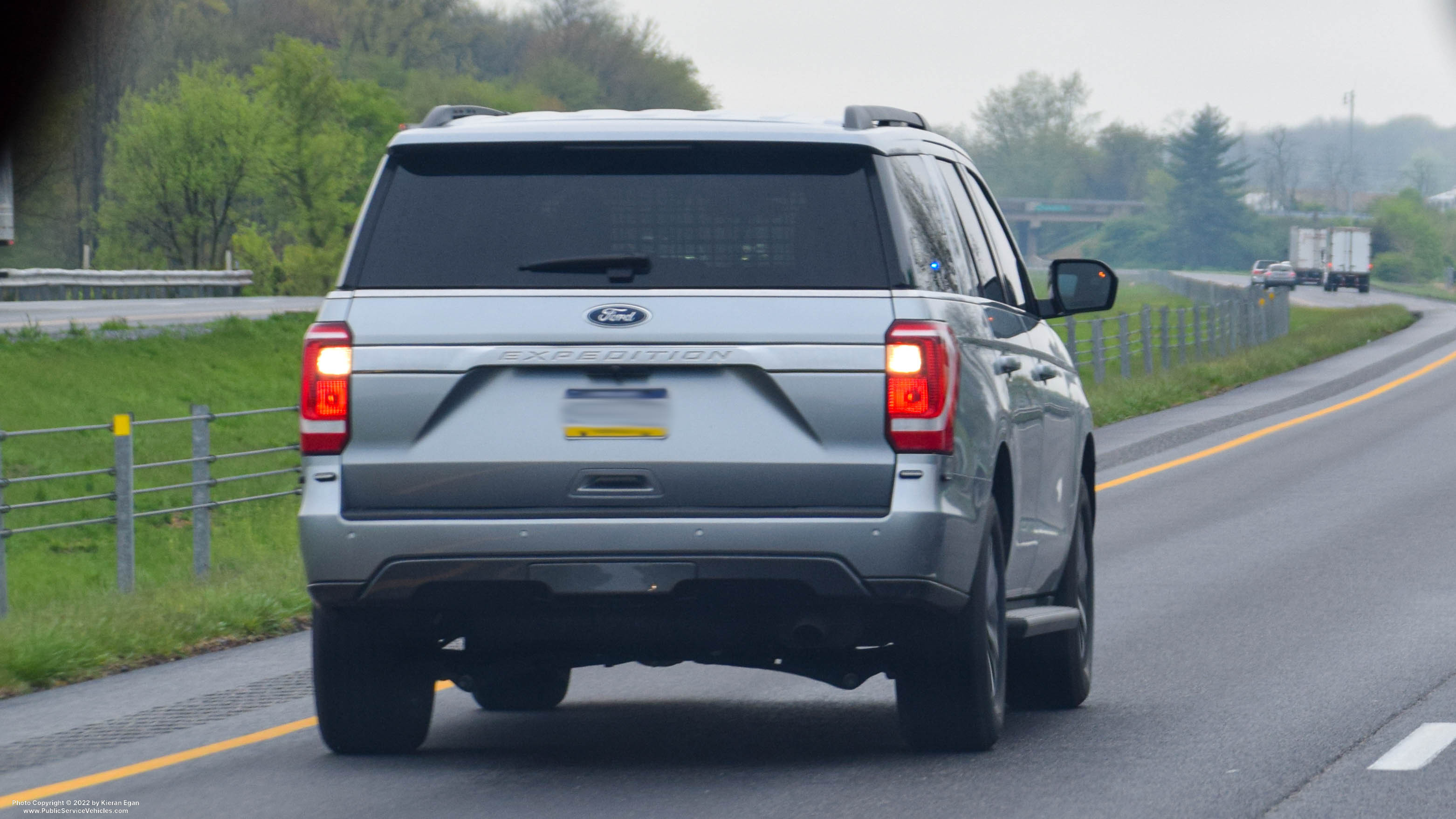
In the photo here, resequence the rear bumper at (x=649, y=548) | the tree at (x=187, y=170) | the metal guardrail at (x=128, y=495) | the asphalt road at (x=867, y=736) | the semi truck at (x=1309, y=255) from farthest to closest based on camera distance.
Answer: the semi truck at (x=1309, y=255) → the tree at (x=187, y=170) → the metal guardrail at (x=128, y=495) → the asphalt road at (x=867, y=736) → the rear bumper at (x=649, y=548)

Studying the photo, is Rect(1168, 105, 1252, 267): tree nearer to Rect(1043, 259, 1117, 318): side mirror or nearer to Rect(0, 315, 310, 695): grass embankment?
Rect(0, 315, 310, 695): grass embankment

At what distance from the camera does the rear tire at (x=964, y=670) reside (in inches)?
268

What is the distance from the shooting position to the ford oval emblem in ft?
21.0

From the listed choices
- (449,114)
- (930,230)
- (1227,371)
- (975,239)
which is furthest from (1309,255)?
(449,114)

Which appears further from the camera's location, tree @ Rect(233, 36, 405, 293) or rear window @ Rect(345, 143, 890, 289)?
tree @ Rect(233, 36, 405, 293)

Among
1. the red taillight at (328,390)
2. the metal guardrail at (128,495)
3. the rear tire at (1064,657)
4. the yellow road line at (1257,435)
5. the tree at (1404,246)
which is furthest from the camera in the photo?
the tree at (1404,246)

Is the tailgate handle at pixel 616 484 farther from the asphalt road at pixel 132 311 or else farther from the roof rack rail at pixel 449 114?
the asphalt road at pixel 132 311

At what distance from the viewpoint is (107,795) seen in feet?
22.4

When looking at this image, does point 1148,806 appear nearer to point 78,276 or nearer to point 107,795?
point 107,795

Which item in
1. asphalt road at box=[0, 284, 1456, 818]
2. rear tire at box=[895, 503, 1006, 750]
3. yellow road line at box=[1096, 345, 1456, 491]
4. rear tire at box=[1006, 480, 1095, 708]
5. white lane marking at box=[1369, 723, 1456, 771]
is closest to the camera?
asphalt road at box=[0, 284, 1456, 818]

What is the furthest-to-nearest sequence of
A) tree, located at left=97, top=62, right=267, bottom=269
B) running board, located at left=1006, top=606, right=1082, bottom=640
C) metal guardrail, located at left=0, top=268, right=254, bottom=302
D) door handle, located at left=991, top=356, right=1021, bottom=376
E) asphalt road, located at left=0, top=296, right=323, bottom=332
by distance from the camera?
tree, located at left=97, top=62, right=267, bottom=269 → metal guardrail, located at left=0, top=268, right=254, bottom=302 → asphalt road, located at left=0, top=296, right=323, bottom=332 → running board, located at left=1006, top=606, right=1082, bottom=640 → door handle, located at left=991, top=356, right=1021, bottom=376

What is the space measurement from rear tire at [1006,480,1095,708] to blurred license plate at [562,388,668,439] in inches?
104

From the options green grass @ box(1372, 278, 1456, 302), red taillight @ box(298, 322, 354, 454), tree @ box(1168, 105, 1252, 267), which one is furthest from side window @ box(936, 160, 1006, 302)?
tree @ box(1168, 105, 1252, 267)

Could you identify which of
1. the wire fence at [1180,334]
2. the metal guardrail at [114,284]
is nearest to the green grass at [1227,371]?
the wire fence at [1180,334]
